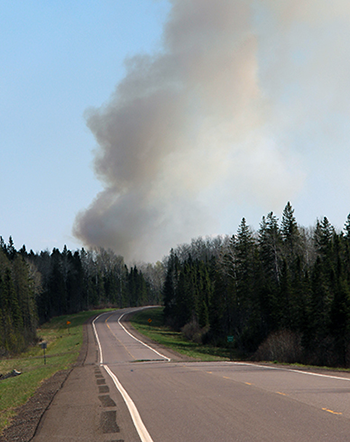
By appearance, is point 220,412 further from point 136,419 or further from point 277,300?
point 277,300

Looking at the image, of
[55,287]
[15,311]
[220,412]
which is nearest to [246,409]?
[220,412]

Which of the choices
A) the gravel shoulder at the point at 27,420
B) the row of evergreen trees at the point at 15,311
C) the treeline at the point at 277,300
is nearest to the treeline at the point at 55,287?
the row of evergreen trees at the point at 15,311

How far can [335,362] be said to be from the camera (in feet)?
113

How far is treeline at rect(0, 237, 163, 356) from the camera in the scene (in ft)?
240

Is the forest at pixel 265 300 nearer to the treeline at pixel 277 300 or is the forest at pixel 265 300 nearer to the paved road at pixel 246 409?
the treeline at pixel 277 300

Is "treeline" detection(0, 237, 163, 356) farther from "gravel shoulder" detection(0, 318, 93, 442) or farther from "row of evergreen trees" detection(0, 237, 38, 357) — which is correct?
"gravel shoulder" detection(0, 318, 93, 442)

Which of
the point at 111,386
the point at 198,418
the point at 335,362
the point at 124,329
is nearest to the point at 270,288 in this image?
the point at 335,362

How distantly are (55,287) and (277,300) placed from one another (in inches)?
3906

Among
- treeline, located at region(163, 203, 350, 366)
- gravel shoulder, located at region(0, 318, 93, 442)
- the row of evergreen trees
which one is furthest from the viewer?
the row of evergreen trees

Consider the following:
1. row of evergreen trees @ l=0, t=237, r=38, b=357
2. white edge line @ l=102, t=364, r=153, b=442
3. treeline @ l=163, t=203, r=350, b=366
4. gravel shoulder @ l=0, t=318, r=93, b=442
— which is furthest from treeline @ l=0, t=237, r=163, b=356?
white edge line @ l=102, t=364, r=153, b=442

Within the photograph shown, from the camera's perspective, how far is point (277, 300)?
49219 millimetres

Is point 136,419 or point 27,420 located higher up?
point 136,419

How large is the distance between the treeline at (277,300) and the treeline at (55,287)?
100 ft

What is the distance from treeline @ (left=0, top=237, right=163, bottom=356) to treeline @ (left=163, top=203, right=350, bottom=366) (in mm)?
30488
